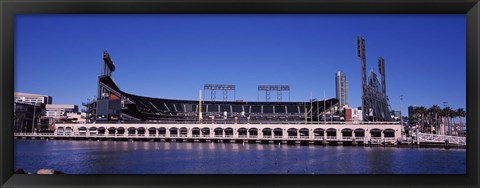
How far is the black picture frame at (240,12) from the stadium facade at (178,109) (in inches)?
1353

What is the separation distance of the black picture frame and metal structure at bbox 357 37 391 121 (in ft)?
95.5

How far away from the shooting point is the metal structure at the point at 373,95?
32.9 meters

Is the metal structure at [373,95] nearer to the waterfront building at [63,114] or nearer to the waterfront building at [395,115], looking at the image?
the waterfront building at [395,115]

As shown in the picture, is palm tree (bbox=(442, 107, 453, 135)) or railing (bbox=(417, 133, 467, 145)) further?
palm tree (bbox=(442, 107, 453, 135))

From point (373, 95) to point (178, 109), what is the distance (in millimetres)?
17494

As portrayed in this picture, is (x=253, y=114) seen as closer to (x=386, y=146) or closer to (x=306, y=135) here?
(x=306, y=135)

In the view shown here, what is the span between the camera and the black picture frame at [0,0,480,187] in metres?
3.86

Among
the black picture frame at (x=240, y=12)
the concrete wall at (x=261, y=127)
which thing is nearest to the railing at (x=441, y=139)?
the concrete wall at (x=261, y=127)

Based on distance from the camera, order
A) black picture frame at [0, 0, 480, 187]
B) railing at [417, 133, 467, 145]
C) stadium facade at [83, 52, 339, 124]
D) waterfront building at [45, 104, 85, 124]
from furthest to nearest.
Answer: stadium facade at [83, 52, 339, 124] → waterfront building at [45, 104, 85, 124] → railing at [417, 133, 467, 145] → black picture frame at [0, 0, 480, 187]

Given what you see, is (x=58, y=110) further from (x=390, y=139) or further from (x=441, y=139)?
(x=441, y=139)

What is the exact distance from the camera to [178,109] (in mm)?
42688

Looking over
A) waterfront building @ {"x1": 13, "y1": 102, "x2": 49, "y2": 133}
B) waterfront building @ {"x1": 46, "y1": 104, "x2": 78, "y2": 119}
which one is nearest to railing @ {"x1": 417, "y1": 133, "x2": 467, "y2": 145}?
waterfront building @ {"x1": 13, "y1": 102, "x2": 49, "y2": 133}

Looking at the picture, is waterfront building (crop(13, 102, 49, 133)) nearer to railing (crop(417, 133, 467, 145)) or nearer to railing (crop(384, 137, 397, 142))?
railing (crop(384, 137, 397, 142))

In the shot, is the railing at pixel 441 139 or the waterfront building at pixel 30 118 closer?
the railing at pixel 441 139
